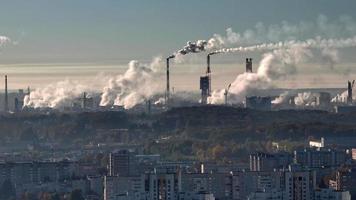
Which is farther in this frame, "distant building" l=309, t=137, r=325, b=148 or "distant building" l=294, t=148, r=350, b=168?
"distant building" l=309, t=137, r=325, b=148

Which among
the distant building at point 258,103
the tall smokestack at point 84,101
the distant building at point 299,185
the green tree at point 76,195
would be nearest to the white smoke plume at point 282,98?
the distant building at point 258,103

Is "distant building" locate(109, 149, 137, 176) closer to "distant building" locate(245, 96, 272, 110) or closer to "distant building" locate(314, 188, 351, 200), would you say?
"distant building" locate(314, 188, 351, 200)

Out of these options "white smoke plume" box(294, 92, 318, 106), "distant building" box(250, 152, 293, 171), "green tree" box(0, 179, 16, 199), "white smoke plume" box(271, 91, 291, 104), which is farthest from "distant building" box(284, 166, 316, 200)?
"white smoke plume" box(294, 92, 318, 106)

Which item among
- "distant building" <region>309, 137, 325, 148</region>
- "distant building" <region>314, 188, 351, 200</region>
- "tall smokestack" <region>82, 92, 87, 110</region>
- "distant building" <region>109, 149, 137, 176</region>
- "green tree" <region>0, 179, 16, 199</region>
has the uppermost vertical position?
"tall smokestack" <region>82, 92, 87, 110</region>

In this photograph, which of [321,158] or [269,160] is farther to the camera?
[321,158]

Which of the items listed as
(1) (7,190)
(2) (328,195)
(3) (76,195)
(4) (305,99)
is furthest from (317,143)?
(4) (305,99)

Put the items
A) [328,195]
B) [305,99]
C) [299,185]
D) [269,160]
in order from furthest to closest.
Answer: [305,99] < [269,160] < [299,185] < [328,195]

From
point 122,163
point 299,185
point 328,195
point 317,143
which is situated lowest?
point 328,195

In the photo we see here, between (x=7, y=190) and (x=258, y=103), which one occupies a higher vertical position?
(x=258, y=103)

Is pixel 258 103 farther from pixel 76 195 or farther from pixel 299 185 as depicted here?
pixel 299 185

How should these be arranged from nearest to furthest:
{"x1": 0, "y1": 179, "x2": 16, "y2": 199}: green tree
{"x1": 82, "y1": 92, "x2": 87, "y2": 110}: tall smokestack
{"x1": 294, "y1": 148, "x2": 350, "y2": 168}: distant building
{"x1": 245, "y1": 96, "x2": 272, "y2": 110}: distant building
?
{"x1": 0, "y1": 179, "x2": 16, "y2": 199}: green tree < {"x1": 294, "y1": 148, "x2": 350, "y2": 168}: distant building < {"x1": 245, "y1": 96, "x2": 272, "y2": 110}: distant building < {"x1": 82, "y1": 92, "x2": 87, "y2": 110}: tall smokestack

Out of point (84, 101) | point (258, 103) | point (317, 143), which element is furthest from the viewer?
point (84, 101)

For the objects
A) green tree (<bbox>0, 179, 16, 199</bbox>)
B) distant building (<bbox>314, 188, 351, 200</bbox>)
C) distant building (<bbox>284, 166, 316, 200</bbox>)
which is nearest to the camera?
distant building (<bbox>314, 188, 351, 200</bbox>)
